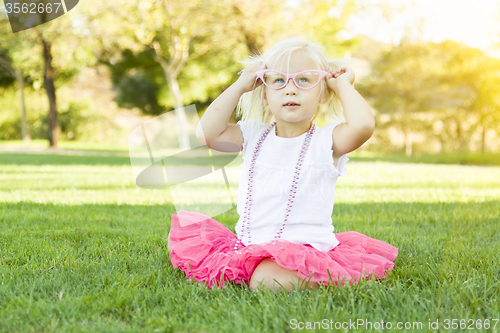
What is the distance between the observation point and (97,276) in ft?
6.69

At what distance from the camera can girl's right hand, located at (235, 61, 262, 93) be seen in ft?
7.09

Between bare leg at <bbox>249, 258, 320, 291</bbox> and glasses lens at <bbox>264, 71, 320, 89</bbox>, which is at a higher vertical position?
glasses lens at <bbox>264, 71, 320, 89</bbox>

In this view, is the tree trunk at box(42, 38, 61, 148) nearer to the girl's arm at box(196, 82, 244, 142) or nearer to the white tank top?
the girl's arm at box(196, 82, 244, 142)

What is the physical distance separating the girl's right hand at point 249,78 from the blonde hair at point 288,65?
33 mm

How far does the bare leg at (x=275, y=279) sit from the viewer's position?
189 centimetres

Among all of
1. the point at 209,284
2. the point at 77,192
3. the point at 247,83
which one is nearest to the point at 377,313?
the point at 209,284

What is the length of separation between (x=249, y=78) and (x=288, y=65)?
0.20 metres

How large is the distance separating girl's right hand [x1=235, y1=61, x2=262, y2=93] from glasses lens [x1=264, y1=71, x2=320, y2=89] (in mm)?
67

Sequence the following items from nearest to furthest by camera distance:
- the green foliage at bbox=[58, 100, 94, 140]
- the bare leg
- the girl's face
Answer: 1. the bare leg
2. the girl's face
3. the green foliage at bbox=[58, 100, 94, 140]

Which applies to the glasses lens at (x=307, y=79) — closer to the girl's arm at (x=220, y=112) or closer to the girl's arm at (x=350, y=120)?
the girl's arm at (x=350, y=120)

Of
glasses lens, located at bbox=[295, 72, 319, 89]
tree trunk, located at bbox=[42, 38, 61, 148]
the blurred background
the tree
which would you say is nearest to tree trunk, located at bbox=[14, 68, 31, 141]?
the blurred background

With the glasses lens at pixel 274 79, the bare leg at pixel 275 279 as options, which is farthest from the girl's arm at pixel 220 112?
the bare leg at pixel 275 279

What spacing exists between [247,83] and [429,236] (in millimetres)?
1653

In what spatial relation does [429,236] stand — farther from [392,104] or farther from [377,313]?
[392,104]
